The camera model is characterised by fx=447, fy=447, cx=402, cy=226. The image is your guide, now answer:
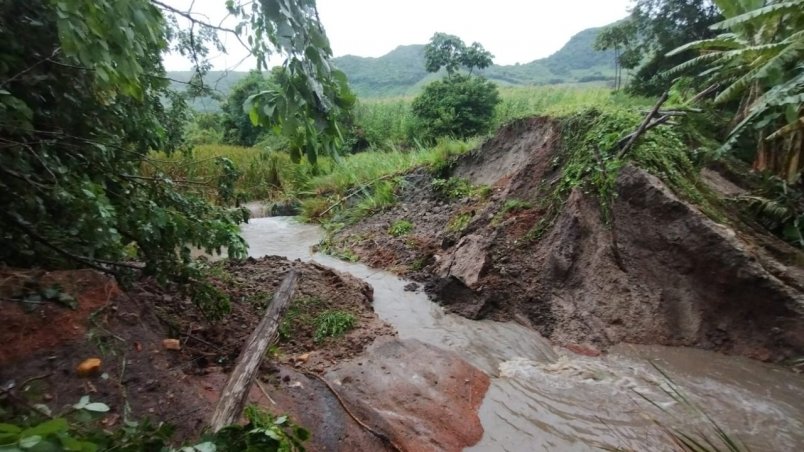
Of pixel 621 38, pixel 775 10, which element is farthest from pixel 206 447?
pixel 621 38

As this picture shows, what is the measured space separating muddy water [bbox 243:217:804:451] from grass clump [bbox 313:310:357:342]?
62 cm

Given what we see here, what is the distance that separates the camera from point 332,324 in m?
3.97

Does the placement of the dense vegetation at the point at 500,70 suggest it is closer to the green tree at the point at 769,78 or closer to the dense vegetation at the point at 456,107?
the dense vegetation at the point at 456,107

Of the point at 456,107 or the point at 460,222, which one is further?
the point at 456,107

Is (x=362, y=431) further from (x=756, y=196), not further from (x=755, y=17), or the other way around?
(x=755, y=17)

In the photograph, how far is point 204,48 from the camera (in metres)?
2.22

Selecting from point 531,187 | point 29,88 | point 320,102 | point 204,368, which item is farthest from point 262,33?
point 531,187

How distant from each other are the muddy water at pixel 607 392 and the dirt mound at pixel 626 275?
0.23 metres

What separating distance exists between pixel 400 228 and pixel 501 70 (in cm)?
4480

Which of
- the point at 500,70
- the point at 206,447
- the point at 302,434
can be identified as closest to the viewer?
the point at 206,447

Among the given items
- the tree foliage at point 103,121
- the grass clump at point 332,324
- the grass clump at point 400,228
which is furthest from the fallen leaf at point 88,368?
the grass clump at point 400,228

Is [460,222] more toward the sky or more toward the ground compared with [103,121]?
more toward the ground

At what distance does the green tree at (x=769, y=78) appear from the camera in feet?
13.1

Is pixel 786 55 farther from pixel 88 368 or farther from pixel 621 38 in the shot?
pixel 621 38
